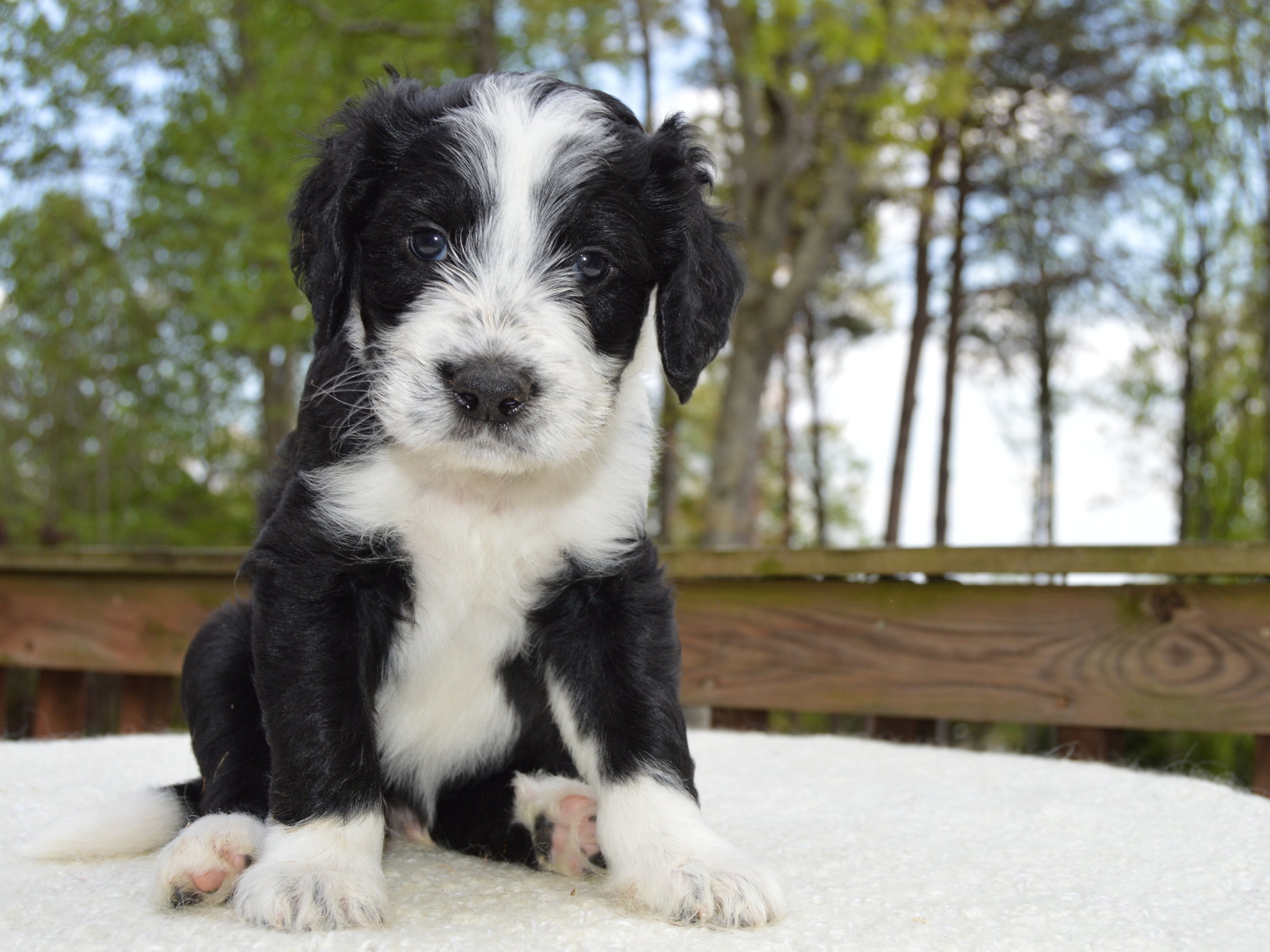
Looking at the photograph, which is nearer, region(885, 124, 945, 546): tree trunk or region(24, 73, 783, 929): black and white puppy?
region(24, 73, 783, 929): black and white puppy

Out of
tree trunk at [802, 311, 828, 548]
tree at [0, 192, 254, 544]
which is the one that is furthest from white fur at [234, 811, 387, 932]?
tree trunk at [802, 311, 828, 548]

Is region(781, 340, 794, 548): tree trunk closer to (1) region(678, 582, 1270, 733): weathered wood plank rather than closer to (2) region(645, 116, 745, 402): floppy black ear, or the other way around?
(1) region(678, 582, 1270, 733): weathered wood plank

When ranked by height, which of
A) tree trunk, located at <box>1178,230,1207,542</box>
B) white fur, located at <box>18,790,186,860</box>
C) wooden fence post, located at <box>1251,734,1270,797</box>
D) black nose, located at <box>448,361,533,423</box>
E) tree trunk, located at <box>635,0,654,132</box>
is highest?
tree trunk, located at <box>635,0,654,132</box>

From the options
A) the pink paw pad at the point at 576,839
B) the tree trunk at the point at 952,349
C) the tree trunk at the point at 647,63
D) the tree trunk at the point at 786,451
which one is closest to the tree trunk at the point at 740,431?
the tree trunk at the point at 647,63

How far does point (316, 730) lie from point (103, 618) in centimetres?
334

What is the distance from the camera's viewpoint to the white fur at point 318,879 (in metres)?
1.88

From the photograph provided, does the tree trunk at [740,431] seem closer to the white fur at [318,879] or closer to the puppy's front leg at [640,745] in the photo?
the puppy's front leg at [640,745]

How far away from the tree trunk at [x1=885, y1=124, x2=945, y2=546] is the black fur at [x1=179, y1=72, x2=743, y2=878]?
40.7 feet

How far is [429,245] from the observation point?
88.0 inches

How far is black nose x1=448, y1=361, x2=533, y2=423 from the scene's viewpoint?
1947 millimetres

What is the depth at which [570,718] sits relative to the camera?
233 centimetres

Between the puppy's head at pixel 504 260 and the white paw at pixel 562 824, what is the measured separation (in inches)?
31.3

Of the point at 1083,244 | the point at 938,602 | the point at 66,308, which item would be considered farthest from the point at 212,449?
the point at 938,602

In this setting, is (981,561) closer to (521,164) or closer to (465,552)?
(465,552)
